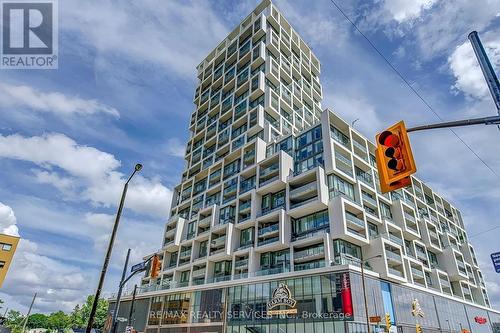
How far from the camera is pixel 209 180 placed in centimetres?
6144

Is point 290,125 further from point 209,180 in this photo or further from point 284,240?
point 284,240

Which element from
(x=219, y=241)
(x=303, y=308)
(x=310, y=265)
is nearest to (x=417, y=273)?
(x=310, y=265)

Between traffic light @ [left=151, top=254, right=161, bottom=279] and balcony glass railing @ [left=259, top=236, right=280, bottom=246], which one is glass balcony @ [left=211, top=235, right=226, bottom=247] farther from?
traffic light @ [left=151, top=254, right=161, bottom=279]

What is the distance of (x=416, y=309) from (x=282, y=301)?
1806 centimetres

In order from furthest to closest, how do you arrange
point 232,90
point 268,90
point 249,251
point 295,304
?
point 232,90
point 268,90
point 249,251
point 295,304

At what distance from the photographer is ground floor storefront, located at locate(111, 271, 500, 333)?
31.9m

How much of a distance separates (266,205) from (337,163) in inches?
481

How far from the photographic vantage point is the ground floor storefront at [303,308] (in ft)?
105

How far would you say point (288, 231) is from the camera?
137 feet

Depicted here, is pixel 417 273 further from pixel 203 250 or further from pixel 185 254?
pixel 185 254

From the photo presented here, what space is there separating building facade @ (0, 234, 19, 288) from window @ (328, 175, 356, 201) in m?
51.7

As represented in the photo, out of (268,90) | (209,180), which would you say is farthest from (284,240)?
(268,90)

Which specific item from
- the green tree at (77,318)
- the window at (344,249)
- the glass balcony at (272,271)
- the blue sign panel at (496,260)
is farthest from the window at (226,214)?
the green tree at (77,318)

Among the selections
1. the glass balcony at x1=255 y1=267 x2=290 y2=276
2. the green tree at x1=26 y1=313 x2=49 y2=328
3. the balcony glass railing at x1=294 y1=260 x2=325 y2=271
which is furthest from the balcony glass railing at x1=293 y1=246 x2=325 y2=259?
the green tree at x1=26 y1=313 x2=49 y2=328
